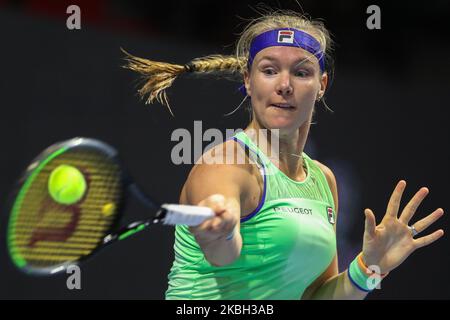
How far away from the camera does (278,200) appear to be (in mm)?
2592

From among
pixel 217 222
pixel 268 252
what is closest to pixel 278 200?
pixel 268 252

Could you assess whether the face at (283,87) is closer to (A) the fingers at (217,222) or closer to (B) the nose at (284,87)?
(B) the nose at (284,87)

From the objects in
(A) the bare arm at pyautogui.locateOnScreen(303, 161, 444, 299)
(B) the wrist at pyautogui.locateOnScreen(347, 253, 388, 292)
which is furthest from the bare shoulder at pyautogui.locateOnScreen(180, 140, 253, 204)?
(B) the wrist at pyautogui.locateOnScreen(347, 253, 388, 292)

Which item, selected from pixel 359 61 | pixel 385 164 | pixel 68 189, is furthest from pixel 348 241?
pixel 68 189

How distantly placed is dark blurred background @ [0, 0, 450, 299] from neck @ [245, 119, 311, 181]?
898 mm

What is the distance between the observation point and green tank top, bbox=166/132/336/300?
8.38 feet

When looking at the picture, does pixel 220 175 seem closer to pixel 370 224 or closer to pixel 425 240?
pixel 370 224

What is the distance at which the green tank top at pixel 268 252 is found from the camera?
2.55 metres

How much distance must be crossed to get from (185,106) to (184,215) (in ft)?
8.54

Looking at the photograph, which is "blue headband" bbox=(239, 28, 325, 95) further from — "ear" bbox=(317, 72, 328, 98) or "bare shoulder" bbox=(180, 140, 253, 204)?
"bare shoulder" bbox=(180, 140, 253, 204)

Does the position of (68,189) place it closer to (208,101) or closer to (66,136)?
(66,136)

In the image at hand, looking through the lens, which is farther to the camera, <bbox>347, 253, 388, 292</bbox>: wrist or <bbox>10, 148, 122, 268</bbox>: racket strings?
<bbox>347, 253, 388, 292</bbox>: wrist

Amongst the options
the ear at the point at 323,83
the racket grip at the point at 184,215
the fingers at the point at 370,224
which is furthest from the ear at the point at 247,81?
the racket grip at the point at 184,215

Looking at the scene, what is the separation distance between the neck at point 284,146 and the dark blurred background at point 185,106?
2.95 feet
